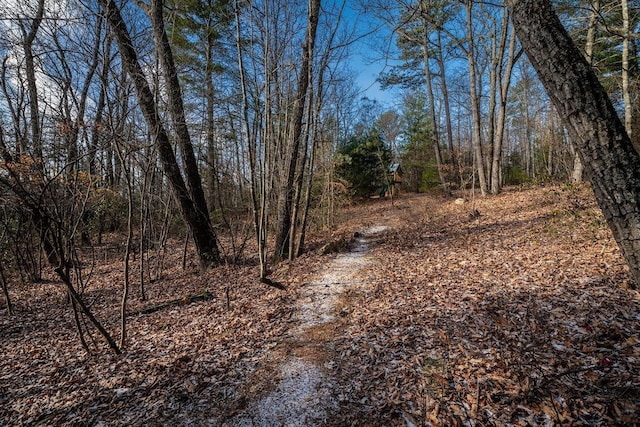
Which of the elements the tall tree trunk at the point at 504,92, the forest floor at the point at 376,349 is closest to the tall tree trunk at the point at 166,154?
the forest floor at the point at 376,349

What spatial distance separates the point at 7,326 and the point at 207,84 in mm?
6948

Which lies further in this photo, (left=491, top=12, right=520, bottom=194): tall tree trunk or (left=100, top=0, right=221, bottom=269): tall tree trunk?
(left=491, top=12, right=520, bottom=194): tall tree trunk

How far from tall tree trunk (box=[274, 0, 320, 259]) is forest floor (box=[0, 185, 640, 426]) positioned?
1.58 meters

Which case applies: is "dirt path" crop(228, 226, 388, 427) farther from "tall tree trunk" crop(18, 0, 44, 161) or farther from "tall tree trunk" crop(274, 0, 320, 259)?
"tall tree trunk" crop(18, 0, 44, 161)

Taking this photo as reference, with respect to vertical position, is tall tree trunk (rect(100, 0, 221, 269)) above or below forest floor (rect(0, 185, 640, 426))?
above

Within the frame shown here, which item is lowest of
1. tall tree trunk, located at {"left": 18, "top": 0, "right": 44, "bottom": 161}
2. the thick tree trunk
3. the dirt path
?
the dirt path

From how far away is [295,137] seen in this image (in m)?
6.71

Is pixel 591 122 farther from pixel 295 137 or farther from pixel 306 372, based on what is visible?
pixel 295 137

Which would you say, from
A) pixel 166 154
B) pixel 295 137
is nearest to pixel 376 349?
pixel 295 137

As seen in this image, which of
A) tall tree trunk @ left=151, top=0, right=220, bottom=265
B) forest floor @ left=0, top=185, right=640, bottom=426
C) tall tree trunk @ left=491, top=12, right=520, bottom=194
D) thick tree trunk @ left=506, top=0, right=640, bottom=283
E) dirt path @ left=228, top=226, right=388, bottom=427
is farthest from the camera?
tall tree trunk @ left=491, top=12, right=520, bottom=194

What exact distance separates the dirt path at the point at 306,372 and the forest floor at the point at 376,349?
0.02 metres

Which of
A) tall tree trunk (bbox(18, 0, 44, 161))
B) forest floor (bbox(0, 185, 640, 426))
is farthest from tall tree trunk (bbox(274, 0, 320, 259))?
tall tree trunk (bbox(18, 0, 44, 161))

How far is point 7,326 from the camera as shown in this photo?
4844mm

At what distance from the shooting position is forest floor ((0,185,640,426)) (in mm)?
2221
